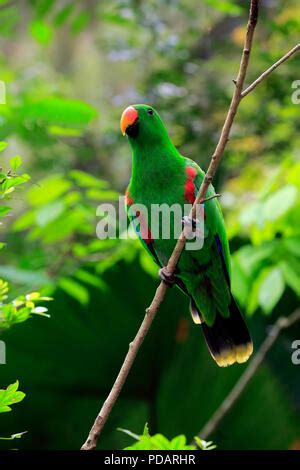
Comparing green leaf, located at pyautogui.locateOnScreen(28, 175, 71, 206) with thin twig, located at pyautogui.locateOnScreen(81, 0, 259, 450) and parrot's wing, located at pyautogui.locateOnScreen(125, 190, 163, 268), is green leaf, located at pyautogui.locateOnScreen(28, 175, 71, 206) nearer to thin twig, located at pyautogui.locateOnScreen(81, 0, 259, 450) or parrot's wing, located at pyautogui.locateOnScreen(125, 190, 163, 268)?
parrot's wing, located at pyautogui.locateOnScreen(125, 190, 163, 268)

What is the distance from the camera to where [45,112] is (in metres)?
2.11

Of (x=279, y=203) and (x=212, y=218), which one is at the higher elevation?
(x=279, y=203)

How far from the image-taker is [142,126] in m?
1.75

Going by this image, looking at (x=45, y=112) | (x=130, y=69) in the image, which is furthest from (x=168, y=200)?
(x=130, y=69)

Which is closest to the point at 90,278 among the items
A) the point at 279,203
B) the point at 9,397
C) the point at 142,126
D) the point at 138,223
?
the point at 138,223

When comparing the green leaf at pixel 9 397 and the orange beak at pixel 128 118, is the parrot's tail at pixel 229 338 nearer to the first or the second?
the orange beak at pixel 128 118

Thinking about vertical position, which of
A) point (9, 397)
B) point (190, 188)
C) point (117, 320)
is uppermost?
point (117, 320)

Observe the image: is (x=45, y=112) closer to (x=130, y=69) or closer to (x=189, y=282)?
(x=189, y=282)

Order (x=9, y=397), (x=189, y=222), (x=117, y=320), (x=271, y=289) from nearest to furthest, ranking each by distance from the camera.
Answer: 1. (x=9, y=397)
2. (x=189, y=222)
3. (x=271, y=289)
4. (x=117, y=320)

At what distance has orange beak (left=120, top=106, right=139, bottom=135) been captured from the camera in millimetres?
1687

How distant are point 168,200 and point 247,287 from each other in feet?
2.55

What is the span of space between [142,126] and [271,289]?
0.84m

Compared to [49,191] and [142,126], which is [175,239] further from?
[49,191]

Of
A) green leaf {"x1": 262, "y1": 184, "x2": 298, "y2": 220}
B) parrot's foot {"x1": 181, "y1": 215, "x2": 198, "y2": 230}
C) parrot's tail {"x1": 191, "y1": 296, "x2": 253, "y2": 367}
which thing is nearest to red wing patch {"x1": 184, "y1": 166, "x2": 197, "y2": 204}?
parrot's foot {"x1": 181, "y1": 215, "x2": 198, "y2": 230}
